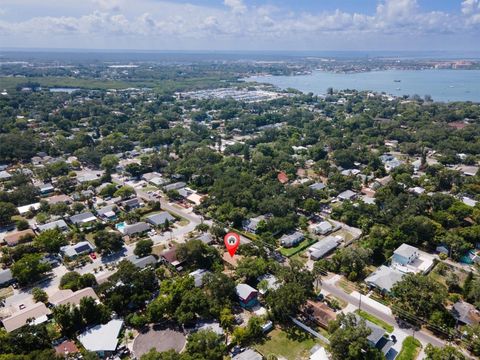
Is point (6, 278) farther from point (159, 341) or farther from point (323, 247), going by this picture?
point (323, 247)

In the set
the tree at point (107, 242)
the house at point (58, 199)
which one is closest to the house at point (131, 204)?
the house at point (58, 199)

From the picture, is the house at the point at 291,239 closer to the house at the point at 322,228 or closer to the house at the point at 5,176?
the house at the point at 322,228

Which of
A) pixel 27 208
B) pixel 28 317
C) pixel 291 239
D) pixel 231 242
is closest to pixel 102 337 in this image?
pixel 28 317

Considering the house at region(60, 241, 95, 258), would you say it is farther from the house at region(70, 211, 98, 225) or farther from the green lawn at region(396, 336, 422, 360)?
the green lawn at region(396, 336, 422, 360)

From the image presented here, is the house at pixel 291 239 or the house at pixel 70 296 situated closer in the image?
the house at pixel 70 296

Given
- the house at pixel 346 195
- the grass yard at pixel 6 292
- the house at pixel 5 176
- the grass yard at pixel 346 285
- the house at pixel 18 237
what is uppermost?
the house at pixel 346 195

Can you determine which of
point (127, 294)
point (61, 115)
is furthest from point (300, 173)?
point (61, 115)
